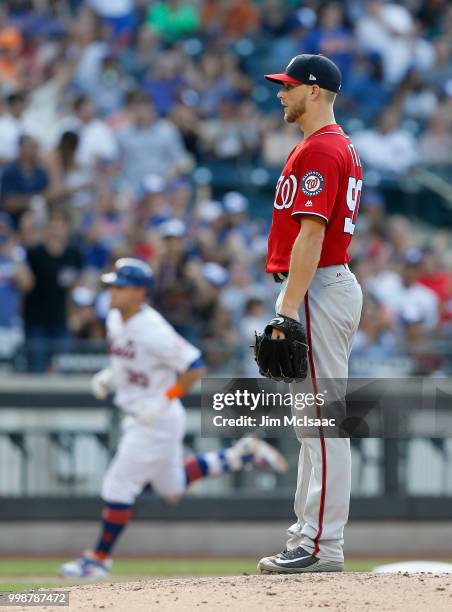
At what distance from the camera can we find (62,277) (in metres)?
11.0

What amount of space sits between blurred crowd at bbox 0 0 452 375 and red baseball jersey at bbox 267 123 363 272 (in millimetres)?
4545

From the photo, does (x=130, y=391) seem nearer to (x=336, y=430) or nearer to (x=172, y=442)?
(x=172, y=442)

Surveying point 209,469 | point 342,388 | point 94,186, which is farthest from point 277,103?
point 342,388

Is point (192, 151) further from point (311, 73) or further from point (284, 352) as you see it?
point (284, 352)

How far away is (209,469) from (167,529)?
3.55 feet

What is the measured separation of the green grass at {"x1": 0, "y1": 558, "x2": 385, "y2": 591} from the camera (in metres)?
8.63

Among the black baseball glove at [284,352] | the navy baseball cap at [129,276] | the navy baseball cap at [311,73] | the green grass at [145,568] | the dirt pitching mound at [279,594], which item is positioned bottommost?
the green grass at [145,568]

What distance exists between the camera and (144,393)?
29.7 feet

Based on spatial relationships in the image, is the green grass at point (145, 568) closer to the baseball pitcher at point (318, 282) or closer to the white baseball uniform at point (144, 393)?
the white baseball uniform at point (144, 393)

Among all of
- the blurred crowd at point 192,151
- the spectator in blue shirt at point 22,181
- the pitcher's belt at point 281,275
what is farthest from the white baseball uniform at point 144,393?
the pitcher's belt at point 281,275

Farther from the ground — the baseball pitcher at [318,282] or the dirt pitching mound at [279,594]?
the baseball pitcher at [318,282]

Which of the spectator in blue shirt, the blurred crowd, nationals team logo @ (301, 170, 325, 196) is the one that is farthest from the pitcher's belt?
the spectator in blue shirt

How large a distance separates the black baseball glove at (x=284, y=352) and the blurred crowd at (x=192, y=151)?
4710mm

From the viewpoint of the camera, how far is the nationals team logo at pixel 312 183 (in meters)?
5.44
